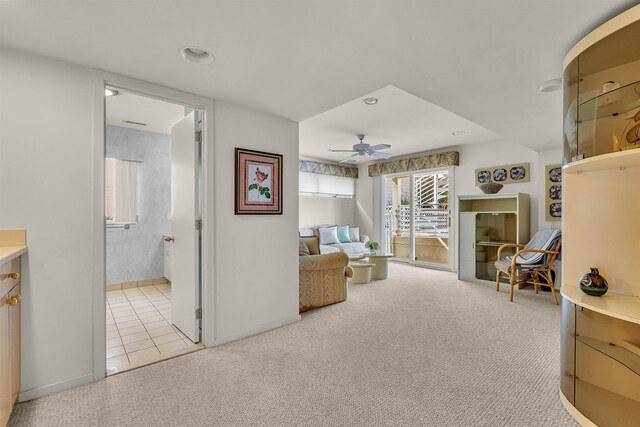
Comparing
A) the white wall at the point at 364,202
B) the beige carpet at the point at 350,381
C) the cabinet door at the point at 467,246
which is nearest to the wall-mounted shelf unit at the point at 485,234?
the cabinet door at the point at 467,246

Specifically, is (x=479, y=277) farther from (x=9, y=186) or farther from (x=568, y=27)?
(x=9, y=186)

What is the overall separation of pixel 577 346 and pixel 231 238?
8.25 ft

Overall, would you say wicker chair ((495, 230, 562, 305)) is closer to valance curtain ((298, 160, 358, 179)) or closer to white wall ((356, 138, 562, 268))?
white wall ((356, 138, 562, 268))

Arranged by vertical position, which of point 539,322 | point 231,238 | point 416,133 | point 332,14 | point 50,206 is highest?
point 416,133

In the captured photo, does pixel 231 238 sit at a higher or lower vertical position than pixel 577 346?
higher

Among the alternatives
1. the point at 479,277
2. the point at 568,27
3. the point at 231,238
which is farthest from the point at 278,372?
the point at 479,277

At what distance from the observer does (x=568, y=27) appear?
1.65 m

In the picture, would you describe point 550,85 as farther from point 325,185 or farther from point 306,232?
point 325,185

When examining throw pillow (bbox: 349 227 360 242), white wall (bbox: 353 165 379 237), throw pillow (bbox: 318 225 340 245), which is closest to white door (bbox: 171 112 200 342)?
throw pillow (bbox: 318 225 340 245)

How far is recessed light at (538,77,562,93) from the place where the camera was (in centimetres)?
229

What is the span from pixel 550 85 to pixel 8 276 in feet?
12.1

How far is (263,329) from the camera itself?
291cm

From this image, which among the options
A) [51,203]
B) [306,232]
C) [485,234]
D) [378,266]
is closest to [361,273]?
[378,266]

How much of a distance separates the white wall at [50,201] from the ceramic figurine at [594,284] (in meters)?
3.02
